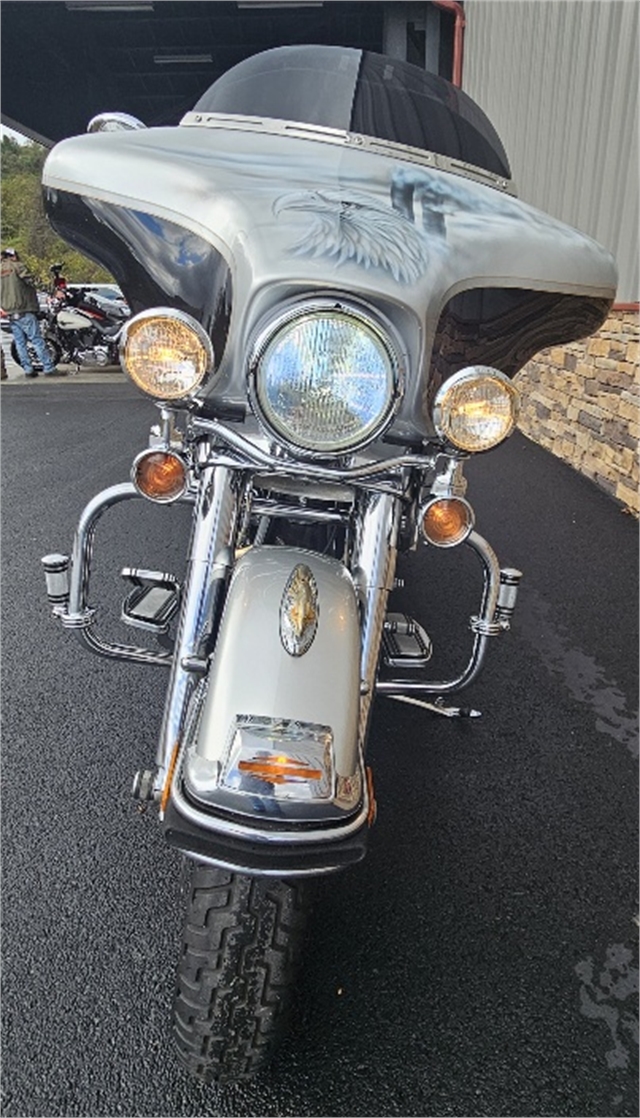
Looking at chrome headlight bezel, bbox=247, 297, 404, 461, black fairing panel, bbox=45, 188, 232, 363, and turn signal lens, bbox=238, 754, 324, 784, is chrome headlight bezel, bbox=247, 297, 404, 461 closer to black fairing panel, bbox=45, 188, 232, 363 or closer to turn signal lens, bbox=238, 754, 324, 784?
black fairing panel, bbox=45, 188, 232, 363

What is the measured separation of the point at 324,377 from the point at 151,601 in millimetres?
861

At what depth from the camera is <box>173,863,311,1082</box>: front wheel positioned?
1197mm

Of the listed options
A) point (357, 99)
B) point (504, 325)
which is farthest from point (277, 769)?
point (357, 99)

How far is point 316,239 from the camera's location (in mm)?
1206

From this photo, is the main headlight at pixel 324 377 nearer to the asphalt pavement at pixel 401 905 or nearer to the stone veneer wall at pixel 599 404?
the asphalt pavement at pixel 401 905

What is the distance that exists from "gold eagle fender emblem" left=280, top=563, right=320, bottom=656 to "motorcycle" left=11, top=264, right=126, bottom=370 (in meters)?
10.3

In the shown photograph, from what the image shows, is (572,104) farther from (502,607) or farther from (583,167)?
(502,607)

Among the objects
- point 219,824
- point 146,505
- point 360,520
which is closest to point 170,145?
point 360,520

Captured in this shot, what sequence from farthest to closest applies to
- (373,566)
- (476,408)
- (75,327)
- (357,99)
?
(75,327) < (357,99) < (373,566) < (476,408)

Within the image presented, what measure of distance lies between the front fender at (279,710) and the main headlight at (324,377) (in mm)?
239

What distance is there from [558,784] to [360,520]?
122 cm

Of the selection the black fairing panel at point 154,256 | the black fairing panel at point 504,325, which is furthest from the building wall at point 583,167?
the black fairing panel at point 154,256

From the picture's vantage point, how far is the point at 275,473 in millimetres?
1354

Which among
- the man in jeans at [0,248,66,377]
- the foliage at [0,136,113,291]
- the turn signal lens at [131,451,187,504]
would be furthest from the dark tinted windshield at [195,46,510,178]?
the foliage at [0,136,113,291]
